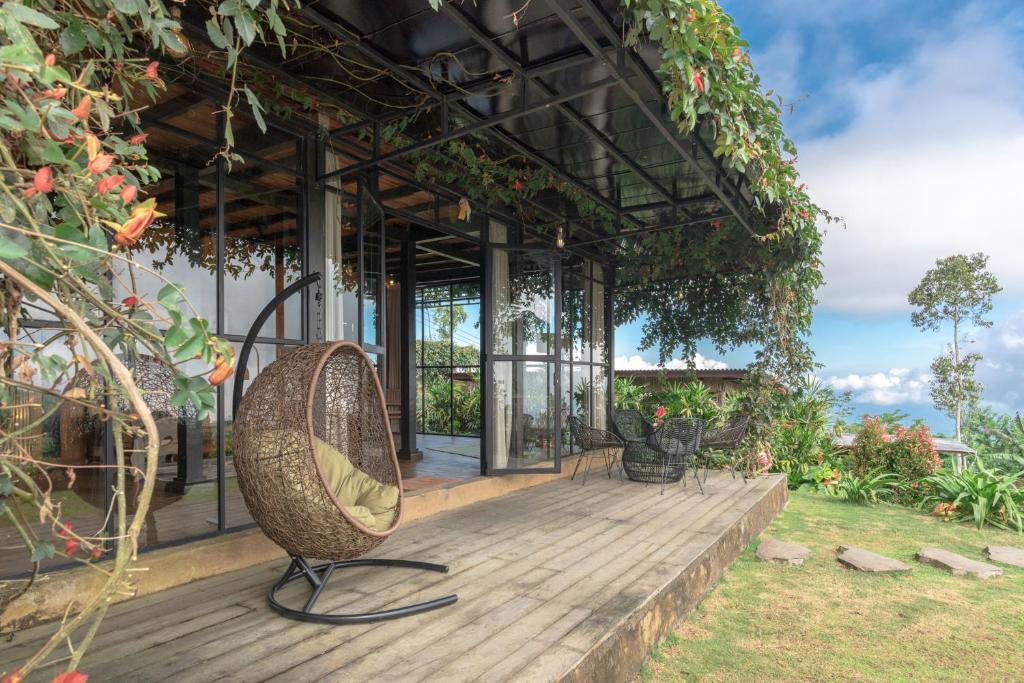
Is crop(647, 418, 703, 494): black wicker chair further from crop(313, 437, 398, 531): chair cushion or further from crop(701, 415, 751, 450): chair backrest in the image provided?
crop(313, 437, 398, 531): chair cushion

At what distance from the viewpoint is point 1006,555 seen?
4695 mm

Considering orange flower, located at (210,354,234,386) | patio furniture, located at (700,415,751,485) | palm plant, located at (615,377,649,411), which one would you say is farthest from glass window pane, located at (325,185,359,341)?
palm plant, located at (615,377,649,411)

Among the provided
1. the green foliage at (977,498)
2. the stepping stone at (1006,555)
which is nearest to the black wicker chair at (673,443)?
the stepping stone at (1006,555)

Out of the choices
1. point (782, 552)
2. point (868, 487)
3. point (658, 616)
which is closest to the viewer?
point (658, 616)

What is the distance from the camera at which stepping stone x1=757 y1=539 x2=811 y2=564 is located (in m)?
4.51

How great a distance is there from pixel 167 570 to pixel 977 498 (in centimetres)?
701

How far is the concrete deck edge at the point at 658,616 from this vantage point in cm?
242

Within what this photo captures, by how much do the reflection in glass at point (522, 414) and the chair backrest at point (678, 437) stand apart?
1092 millimetres

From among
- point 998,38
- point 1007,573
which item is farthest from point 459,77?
point 998,38

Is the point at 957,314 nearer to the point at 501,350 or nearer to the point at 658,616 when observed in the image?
the point at 501,350

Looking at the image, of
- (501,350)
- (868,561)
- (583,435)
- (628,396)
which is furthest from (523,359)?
(868,561)

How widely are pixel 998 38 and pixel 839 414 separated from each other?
2034 centimetres

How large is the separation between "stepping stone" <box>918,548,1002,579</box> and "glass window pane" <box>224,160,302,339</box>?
16.0 ft

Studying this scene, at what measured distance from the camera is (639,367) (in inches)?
494
